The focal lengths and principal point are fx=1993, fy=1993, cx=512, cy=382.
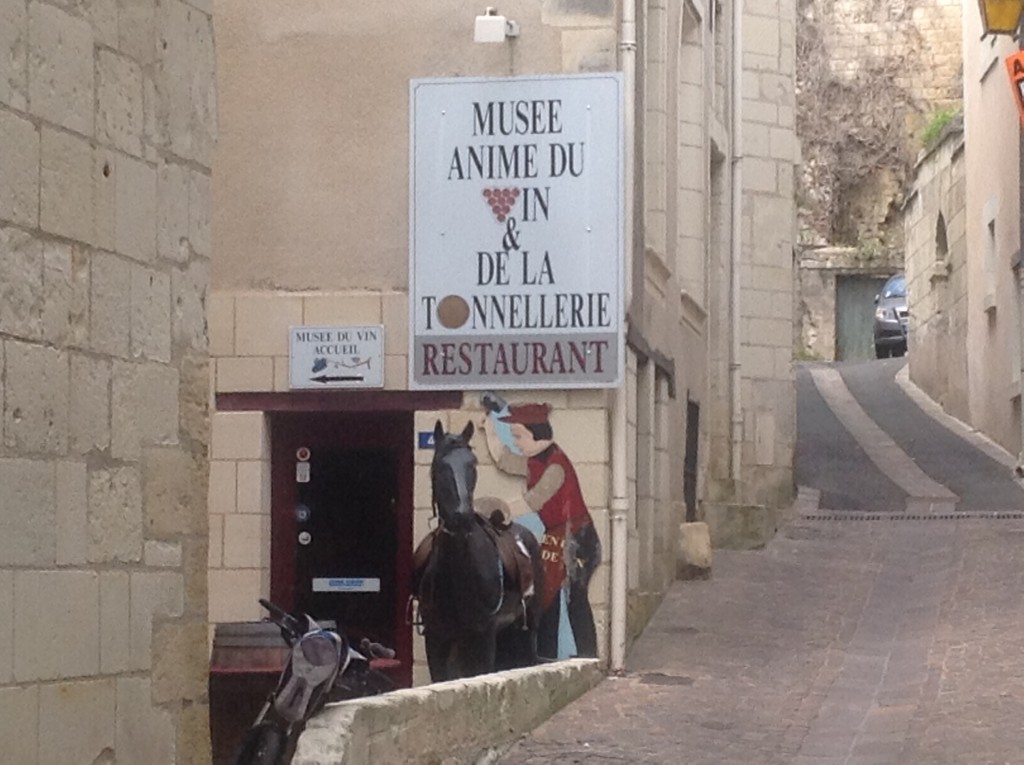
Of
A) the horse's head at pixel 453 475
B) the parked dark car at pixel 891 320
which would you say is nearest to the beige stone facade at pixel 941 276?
the parked dark car at pixel 891 320

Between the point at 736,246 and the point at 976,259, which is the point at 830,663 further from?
the point at 976,259

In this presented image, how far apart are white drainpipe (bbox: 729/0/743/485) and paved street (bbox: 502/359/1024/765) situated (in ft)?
3.55

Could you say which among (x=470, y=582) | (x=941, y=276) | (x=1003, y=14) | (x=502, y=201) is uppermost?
(x=1003, y=14)

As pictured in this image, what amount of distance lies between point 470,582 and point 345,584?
129 cm

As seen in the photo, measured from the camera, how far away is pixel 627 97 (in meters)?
13.1

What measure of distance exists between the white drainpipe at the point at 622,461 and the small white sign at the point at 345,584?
5.75 feet

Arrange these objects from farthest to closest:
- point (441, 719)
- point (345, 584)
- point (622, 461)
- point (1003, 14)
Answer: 1. point (1003, 14)
2. point (345, 584)
3. point (622, 461)
4. point (441, 719)

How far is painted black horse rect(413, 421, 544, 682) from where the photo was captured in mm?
12750

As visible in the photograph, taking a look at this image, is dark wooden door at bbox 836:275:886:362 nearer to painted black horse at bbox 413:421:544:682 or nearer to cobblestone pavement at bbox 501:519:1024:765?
cobblestone pavement at bbox 501:519:1024:765

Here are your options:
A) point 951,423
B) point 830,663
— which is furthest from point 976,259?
point 830,663

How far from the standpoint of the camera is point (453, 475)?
13.1 meters

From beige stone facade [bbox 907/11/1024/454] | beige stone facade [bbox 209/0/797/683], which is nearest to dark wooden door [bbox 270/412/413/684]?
beige stone facade [bbox 209/0/797/683]

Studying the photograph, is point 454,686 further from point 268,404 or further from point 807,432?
point 807,432

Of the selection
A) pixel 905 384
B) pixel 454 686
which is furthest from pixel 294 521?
pixel 905 384
